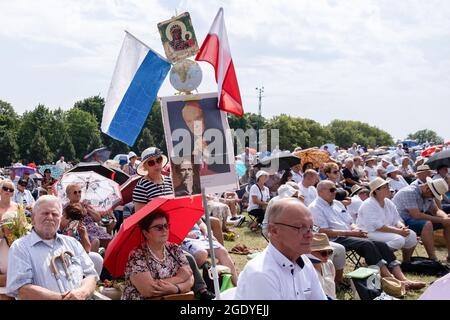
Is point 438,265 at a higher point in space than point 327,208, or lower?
lower

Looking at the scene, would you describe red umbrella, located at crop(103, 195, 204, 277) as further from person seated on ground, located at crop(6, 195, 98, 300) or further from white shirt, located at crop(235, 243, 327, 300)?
white shirt, located at crop(235, 243, 327, 300)

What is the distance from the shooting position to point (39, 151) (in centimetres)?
5994

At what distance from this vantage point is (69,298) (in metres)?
4.08

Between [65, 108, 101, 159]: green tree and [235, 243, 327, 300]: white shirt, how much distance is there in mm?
69784

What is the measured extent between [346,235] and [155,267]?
334cm

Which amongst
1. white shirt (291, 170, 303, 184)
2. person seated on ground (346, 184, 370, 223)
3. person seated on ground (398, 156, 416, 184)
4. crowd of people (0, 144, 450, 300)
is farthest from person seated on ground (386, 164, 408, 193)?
person seated on ground (398, 156, 416, 184)

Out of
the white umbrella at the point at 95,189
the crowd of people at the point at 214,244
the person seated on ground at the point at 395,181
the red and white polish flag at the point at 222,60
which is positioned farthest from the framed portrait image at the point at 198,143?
the person seated on ground at the point at 395,181

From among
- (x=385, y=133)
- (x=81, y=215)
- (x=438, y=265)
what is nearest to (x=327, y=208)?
(x=438, y=265)

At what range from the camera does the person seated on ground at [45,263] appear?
13.4 feet

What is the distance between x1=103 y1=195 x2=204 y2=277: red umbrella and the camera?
15.4 ft

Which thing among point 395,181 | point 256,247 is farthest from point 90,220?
point 395,181

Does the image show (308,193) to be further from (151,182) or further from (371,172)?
(371,172)

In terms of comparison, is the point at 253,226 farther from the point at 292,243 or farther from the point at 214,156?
the point at 292,243

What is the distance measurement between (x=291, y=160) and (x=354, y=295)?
840 centimetres
